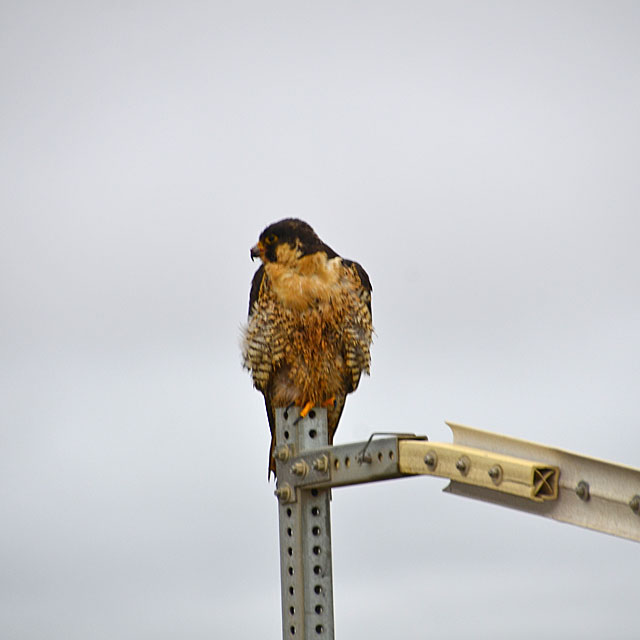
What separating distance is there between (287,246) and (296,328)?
23.5 inches

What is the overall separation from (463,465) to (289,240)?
8.48ft

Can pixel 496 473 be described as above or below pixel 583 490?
above

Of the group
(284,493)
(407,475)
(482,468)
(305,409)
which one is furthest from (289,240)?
(482,468)

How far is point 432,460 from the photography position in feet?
23.5

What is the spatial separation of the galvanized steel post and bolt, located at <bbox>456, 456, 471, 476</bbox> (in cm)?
167

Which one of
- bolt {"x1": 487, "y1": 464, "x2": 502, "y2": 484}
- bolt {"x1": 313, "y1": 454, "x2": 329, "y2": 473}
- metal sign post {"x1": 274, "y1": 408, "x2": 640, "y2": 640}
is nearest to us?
metal sign post {"x1": 274, "y1": 408, "x2": 640, "y2": 640}

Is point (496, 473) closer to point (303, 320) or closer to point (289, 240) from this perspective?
point (303, 320)

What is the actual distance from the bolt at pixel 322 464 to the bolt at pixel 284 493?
0.38m

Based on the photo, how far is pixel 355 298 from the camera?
9.06 m

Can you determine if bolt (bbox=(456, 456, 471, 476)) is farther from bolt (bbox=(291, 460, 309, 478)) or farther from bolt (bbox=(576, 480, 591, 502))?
bolt (bbox=(291, 460, 309, 478))

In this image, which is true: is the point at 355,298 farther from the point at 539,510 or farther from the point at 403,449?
the point at 539,510

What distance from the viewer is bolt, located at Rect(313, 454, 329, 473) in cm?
816

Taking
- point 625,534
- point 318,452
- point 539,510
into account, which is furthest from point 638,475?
point 318,452

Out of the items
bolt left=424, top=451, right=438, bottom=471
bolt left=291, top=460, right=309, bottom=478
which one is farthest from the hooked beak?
bolt left=424, top=451, right=438, bottom=471
